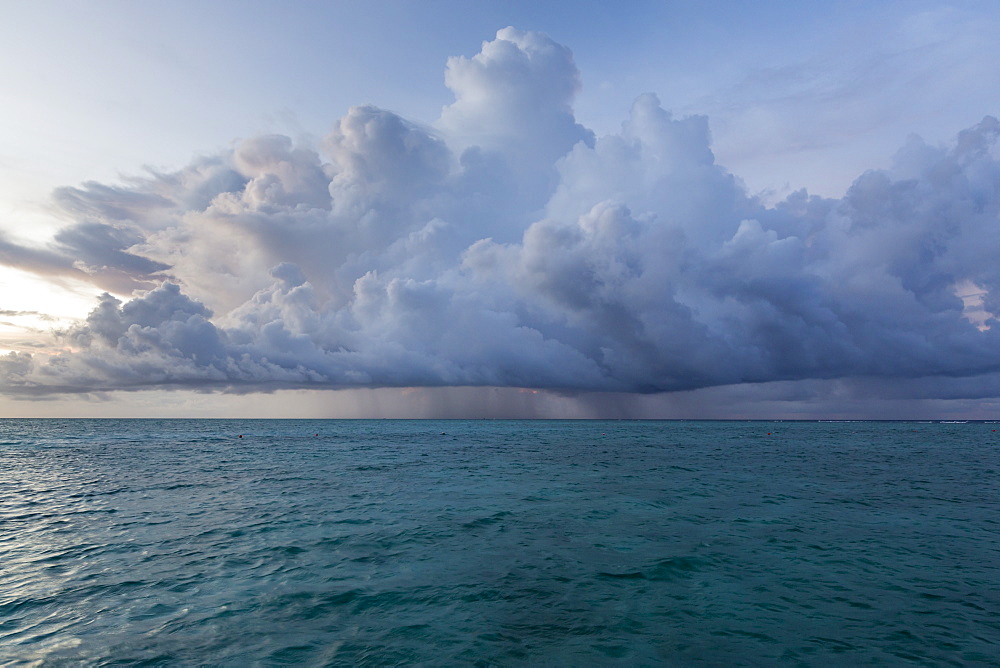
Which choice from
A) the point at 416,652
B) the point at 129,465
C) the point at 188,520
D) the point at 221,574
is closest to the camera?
the point at 416,652

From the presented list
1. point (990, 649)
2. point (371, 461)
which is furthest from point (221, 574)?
point (371, 461)

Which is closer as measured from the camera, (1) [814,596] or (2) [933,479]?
(1) [814,596]

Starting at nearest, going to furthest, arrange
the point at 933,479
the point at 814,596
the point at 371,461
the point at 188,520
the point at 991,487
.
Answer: the point at 814,596 < the point at 188,520 < the point at 991,487 < the point at 933,479 < the point at 371,461

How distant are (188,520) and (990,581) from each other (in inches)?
1472

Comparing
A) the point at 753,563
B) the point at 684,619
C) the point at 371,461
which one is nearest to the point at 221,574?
the point at 684,619

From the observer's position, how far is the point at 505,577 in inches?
723

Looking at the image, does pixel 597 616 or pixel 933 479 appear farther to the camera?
pixel 933 479

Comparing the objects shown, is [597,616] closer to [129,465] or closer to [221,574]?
[221,574]

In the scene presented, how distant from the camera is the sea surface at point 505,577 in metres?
13.0

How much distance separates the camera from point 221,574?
19.1 m

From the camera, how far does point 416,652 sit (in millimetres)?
12773

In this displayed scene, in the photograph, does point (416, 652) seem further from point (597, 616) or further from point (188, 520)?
point (188, 520)

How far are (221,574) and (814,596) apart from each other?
830 inches

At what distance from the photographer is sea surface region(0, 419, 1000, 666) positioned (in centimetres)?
1302
